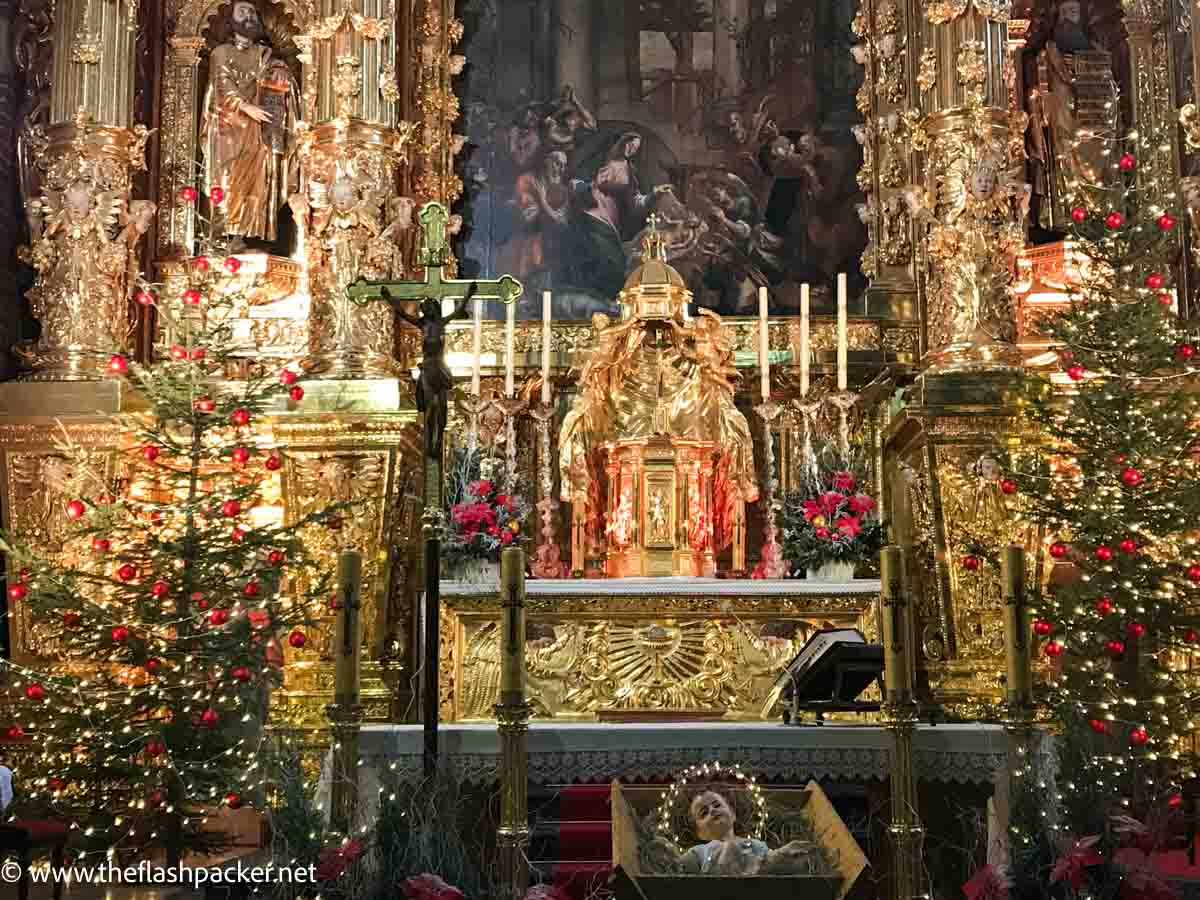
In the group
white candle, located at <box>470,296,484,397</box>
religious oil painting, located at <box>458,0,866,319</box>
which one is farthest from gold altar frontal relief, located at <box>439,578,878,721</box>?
religious oil painting, located at <box>458,0,866,319</box>

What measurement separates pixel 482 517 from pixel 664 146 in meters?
4.21

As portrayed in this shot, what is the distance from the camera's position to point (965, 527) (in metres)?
11.6

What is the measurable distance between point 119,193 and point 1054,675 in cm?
785

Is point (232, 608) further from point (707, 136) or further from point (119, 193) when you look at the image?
point (707, 136)

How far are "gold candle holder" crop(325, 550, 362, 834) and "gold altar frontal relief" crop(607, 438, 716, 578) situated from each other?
5.49m

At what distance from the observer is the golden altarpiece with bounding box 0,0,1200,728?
436 inches

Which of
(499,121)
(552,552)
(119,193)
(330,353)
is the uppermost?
(499,121)

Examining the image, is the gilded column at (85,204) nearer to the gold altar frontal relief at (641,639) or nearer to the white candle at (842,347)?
the gold altar frontal relief at (641,639)

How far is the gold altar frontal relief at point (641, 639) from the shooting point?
10859 mm

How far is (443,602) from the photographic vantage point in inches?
433

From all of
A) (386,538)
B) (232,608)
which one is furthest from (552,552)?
(232,608)

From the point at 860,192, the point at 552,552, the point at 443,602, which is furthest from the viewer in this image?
the point at 860,192

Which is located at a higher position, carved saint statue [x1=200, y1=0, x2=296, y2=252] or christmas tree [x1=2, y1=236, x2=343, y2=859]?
carved saint statue [x1=200, y1=0, x2=296, y2=252]

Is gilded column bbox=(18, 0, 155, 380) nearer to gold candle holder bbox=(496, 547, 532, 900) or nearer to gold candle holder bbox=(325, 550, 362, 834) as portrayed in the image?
gold candle holder bbox=(325, 550, 362, 834)
